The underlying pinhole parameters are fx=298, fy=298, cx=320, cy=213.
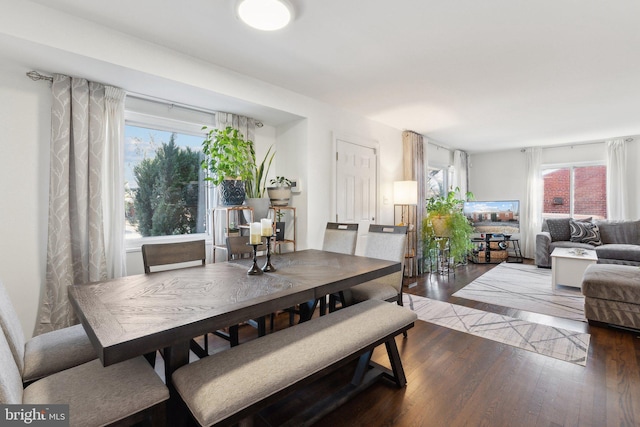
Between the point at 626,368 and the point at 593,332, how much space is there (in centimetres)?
70

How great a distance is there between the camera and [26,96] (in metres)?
2.27

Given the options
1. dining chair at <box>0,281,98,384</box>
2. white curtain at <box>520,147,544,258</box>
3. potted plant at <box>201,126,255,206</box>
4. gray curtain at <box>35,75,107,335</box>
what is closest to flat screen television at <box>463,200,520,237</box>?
white curtain at <box>520,147,544,258</box>

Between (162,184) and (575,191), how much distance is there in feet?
25.0

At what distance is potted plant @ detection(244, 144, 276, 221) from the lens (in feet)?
10.4

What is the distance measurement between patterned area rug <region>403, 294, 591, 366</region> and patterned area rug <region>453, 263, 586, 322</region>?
0.51 metres

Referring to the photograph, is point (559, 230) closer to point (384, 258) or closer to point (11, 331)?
point (384, 258)

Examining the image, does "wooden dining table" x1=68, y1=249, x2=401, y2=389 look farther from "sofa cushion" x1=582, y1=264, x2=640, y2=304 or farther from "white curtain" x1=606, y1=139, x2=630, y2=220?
"white curtain" x1=606, y1=139, x2=630, y2=220

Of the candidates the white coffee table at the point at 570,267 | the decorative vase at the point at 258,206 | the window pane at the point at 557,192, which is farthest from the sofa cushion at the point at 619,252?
the decorative vase at the point at 258,206

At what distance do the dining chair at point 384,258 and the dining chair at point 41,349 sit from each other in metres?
1.67

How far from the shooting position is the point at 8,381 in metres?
0.96

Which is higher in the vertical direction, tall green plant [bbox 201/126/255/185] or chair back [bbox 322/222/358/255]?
tall green plant [bbox 201/126/255/185]

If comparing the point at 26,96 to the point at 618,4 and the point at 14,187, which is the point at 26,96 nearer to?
the point at 14,187

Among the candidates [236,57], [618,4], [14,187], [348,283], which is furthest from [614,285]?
[14,187]

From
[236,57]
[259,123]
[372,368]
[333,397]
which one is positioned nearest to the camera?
[333,397]
